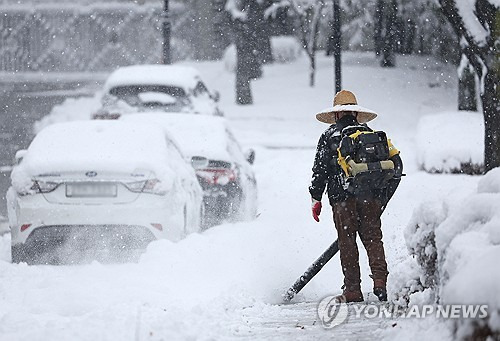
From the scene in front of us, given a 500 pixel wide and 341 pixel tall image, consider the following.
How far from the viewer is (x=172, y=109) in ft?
47.7

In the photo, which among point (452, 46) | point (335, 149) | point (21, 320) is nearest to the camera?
point (21, 320)

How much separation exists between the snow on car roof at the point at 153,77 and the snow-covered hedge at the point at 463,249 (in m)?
A: 9.42

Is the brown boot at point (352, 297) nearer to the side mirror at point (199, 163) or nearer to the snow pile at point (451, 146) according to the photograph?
the side mirror at point (199, 163)

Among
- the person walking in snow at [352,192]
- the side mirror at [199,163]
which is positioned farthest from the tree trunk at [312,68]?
the person walking in snow at [352,192]

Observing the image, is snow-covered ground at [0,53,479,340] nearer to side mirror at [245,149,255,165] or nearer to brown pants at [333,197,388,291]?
brown pants at [333,197,388,291]

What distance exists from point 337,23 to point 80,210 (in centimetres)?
1237

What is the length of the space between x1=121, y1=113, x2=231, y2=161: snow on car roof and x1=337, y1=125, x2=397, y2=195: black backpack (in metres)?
3.72

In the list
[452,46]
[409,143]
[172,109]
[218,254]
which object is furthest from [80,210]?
[452,46]

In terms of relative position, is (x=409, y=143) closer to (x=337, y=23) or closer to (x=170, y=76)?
(x=337, y=23)

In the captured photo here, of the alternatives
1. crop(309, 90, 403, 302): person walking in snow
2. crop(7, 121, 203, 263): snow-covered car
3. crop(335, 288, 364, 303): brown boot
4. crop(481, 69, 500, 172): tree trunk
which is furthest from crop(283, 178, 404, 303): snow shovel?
crop(481, 69, 500, 172): tree trunk

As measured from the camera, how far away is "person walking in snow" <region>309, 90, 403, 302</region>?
682cm

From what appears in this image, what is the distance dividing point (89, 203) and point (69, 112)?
715 inches

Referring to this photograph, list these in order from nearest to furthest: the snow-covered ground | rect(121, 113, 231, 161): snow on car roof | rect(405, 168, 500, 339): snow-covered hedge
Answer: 1. rect(405, 168, 500, 339): snow-covered hedge
2. the snow-covered ground
3. rect(121, 113, 231, 161): snow on car roof

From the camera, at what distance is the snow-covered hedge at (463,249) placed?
13.5 ft
